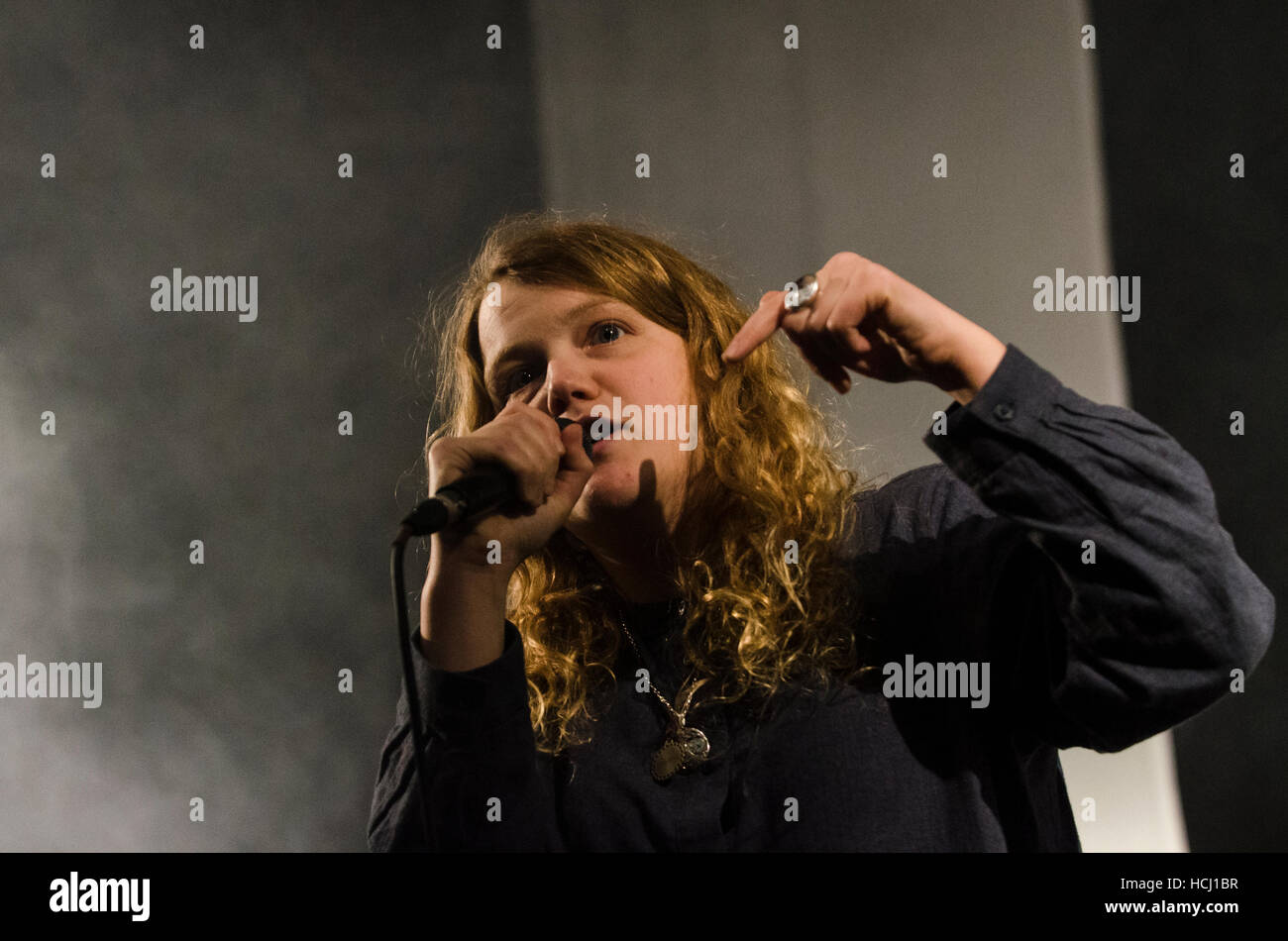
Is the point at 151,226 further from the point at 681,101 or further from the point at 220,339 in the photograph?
the point at 681,101

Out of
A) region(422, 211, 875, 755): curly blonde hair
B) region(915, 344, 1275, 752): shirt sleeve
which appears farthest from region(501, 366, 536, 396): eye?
region(915, 344, 1275, 752): shirt sleeve

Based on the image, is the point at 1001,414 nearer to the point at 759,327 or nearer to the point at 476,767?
the point at 759,327

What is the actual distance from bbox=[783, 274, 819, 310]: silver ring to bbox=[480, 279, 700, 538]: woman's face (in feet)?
0.92

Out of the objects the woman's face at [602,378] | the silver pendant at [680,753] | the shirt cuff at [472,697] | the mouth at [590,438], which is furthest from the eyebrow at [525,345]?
the silver pendant at [680,753]

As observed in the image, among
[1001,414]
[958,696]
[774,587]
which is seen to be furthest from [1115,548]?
[774,587]

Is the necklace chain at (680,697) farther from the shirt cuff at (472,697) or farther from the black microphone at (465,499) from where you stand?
the black microphone at (465,499)

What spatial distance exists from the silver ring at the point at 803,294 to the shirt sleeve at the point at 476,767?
0.43 m

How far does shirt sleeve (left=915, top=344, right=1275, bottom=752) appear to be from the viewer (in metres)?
0.79

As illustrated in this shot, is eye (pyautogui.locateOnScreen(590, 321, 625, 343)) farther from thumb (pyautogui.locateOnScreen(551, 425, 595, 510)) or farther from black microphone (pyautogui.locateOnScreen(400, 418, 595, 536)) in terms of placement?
black microphone (pyautogui.locateOnScreen(400, 418, 595, 536))

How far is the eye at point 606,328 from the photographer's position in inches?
46.1

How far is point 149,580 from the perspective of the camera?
1546mm

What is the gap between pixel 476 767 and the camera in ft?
3.28

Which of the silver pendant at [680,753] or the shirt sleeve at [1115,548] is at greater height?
the shirt sleeve at [1115,548]
